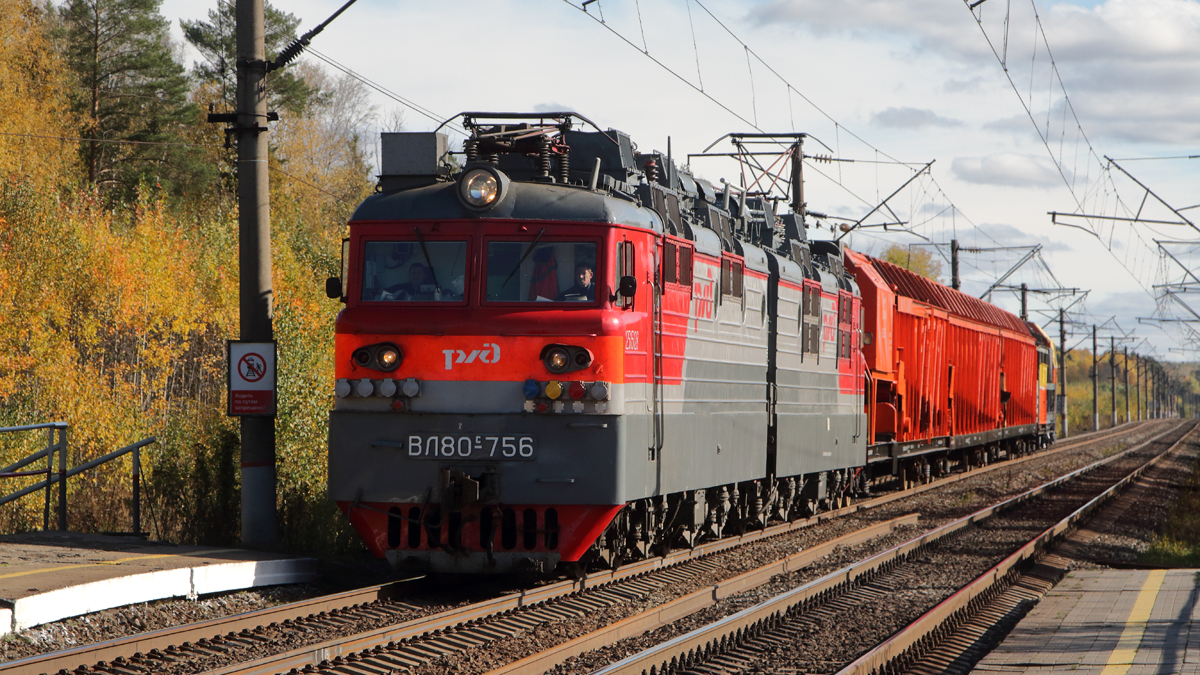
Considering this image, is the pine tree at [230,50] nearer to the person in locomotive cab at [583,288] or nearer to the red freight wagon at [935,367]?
the red freight wagon at [935,367]

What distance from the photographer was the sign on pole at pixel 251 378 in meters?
12.2

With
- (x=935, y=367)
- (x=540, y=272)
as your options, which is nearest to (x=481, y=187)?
(x=540, y=272)

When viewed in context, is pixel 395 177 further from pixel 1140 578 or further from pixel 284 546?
pixel 1140 578

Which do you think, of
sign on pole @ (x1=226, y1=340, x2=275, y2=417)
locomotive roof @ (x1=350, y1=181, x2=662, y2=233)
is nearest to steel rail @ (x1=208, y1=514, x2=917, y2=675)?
locomotive roof @ (x1=350, y1=181, x2=662, y2=233)

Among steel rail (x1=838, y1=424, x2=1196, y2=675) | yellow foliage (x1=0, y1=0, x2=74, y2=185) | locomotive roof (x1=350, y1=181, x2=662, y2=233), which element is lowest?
steel rail (x1=838, y1=424, x2=1196, y2=675)

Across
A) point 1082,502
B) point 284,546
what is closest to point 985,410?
point 1082,502

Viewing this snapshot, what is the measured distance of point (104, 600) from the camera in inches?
345

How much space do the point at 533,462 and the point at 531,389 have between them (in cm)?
61

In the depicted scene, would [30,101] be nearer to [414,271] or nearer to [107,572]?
[414,271]

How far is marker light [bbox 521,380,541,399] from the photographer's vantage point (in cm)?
1005

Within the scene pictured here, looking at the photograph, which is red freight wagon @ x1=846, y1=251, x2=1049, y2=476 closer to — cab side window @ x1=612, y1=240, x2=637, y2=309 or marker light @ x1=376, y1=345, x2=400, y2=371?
cab side window @ x1=612, y1=240, x2=637, y2=309

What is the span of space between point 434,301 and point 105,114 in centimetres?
3686

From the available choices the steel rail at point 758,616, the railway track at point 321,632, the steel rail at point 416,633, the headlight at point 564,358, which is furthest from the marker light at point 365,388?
the steel rail at point 758,616

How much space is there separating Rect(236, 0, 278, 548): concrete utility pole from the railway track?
257cm
